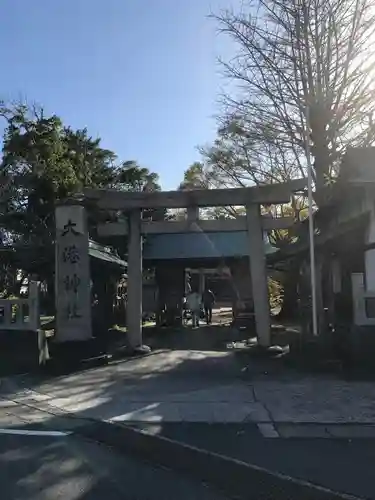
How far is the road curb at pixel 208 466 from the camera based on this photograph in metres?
5.25

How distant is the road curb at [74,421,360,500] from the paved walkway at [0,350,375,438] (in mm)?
828

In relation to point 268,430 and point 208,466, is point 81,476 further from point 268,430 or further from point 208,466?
point 268,430

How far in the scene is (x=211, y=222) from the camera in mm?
15742

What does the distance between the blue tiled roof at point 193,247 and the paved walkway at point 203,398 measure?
41.5 ft

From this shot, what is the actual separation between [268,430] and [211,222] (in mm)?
8488

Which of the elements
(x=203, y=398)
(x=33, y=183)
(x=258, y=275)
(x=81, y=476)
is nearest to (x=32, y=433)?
(x=81, y=476)

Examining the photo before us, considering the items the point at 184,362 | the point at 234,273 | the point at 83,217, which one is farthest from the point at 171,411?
the point at 234,273

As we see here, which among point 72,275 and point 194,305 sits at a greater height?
point 72,275

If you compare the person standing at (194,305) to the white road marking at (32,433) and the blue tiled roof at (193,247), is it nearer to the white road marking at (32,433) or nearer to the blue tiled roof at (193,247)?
the blue tiled roof at (193,247)

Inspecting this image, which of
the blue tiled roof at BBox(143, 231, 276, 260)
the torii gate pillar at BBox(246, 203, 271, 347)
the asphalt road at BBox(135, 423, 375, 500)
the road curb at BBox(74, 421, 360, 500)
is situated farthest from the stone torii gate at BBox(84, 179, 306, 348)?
the blue tiled roof at BBox(143, 231, 276, 260)

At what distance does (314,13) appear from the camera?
65.9 ft

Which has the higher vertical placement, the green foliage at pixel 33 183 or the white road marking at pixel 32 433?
the green foliage at pixel 33 183

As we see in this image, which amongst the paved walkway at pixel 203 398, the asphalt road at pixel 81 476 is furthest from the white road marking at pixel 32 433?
the paved walkway at pixel 203 398

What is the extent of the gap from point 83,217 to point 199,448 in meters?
8.57
